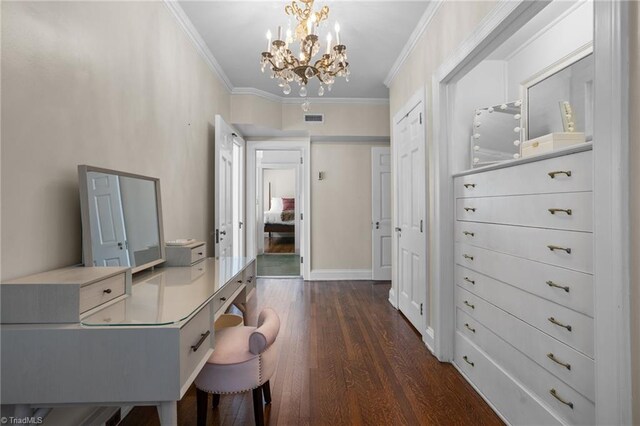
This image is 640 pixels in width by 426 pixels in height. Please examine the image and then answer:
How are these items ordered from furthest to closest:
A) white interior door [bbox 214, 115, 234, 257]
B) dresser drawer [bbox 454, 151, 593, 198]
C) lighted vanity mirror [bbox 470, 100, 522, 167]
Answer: white interior door [bbox 214, 115, 234, 257], lighted vanity mirror [bbox 470, 100, 522, 167], dresser drawer [bbox 454, 151, 593, 198]

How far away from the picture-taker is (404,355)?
262 cm

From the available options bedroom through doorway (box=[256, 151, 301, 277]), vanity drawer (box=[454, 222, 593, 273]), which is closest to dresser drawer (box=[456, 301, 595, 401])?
vanity drawer (box=[454, 222, 593, 273])

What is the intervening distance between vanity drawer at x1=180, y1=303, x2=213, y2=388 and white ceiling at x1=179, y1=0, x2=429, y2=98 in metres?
2.42

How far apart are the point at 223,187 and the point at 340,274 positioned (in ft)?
8.12

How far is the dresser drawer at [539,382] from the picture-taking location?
4.47 ft

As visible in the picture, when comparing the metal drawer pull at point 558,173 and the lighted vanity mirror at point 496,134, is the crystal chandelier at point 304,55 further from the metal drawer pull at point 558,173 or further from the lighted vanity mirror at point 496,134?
the metal drawer pull at point 558,173

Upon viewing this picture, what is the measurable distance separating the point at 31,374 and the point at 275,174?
30.0ft

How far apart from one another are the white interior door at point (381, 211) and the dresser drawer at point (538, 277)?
2842 millimetres

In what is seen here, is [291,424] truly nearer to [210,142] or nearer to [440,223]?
[440,223]

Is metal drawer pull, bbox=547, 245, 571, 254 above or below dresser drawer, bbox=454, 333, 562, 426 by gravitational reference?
above

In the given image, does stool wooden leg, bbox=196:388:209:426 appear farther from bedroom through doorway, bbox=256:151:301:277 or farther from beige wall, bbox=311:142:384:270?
bedroom through doorway, bbox=256:151:301:277

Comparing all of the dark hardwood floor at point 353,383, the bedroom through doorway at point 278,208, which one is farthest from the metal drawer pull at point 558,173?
the bedroom through doorway at point 278,208

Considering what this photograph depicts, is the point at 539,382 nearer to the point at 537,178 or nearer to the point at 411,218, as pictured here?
the point at 537,178

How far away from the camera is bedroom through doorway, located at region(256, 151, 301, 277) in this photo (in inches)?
316
